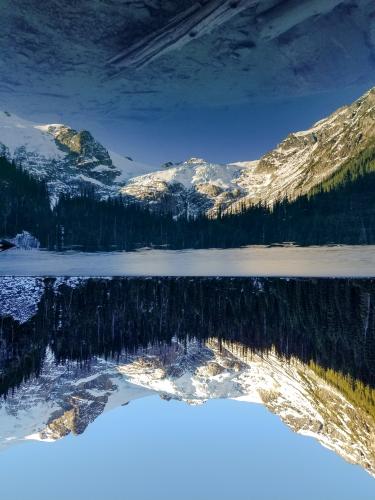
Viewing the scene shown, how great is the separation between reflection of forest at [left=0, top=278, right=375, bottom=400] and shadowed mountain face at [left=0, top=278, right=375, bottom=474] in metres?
0.11

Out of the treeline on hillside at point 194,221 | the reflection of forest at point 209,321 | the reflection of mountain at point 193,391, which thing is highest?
the treeline on hillside at point 194,221

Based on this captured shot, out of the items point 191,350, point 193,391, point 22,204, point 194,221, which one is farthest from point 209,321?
point 194,221

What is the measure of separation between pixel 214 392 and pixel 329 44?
31.7 meters

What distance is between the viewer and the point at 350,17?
20.4ft

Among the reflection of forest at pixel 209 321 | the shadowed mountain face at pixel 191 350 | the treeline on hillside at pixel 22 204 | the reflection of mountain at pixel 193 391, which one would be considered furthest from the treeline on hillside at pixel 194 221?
the reflection of mountain at pixel 193 391

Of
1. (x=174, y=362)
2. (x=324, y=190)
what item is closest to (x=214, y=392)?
(x=174, y=362)

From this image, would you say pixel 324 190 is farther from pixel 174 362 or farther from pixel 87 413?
pixel 87 413

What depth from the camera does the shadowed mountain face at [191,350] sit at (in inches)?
989

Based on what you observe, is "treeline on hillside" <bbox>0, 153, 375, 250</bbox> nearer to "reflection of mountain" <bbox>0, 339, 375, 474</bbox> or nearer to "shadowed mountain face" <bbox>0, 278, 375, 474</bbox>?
"shadowed mountain face" <bbox>0, 278, 375, 474</bbox>

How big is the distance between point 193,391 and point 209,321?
717cm

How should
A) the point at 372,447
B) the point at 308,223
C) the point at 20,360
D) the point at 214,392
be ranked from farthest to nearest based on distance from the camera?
the point at 308,223 → the point at 214,392 → the point at 20,360 → the point at 372,447

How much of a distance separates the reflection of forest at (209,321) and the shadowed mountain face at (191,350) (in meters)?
0.11

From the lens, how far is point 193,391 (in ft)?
131

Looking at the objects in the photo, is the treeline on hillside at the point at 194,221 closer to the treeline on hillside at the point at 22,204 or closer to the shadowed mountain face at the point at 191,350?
the treeline on hillside at the point at 22,204
